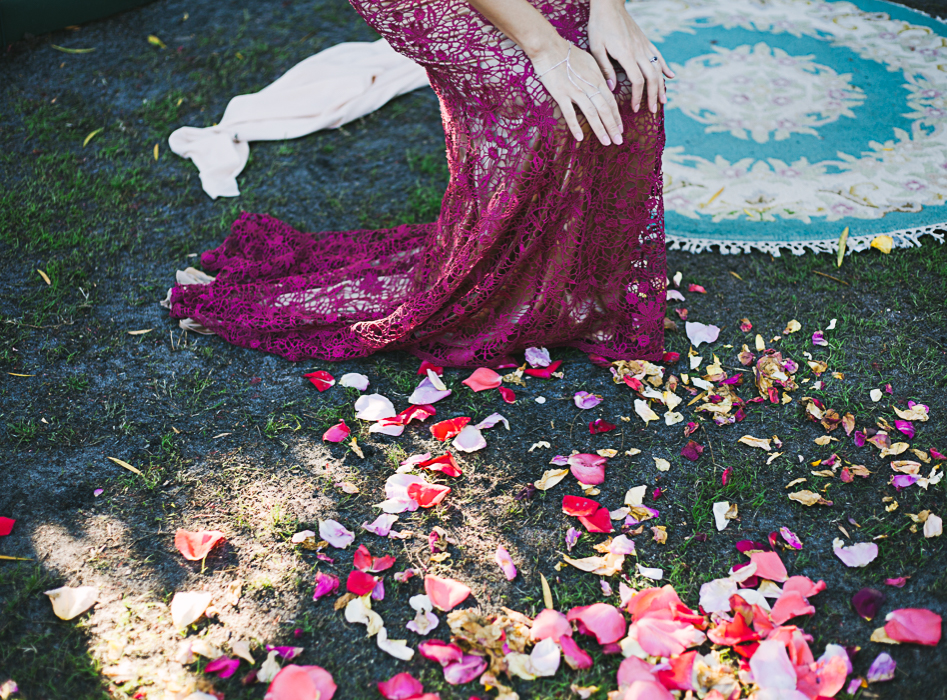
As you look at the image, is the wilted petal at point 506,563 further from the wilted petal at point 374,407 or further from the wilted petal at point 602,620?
the wilted petal at point 374,407

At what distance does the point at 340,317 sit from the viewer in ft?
6.72

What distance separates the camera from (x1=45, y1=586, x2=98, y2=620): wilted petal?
1420mm

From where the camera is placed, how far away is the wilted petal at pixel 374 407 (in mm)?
1848

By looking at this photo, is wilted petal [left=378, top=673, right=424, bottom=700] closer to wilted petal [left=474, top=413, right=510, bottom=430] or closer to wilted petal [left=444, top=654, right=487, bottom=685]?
wilted petal [left=444, top=654, right=487, bottom=685]

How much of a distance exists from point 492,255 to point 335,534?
0.78 metres

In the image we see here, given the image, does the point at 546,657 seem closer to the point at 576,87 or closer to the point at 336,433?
the point at 336,433

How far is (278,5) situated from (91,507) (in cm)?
306

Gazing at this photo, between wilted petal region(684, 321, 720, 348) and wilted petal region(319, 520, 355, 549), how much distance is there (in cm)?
106

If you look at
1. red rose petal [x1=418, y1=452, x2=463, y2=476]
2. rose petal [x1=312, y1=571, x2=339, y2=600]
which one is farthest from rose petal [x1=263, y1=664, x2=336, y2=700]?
red rose petal [x1=418, y1=452, x2=463, y2=476]

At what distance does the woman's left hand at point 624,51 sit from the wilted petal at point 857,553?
106 centimetres

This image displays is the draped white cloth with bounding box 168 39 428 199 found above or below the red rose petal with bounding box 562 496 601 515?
above

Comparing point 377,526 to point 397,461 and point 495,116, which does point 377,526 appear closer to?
point 397,461

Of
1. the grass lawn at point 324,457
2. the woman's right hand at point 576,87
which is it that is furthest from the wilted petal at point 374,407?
the woman's right hand at point 576,87

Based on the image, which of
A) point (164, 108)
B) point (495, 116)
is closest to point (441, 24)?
point (495, 116)
